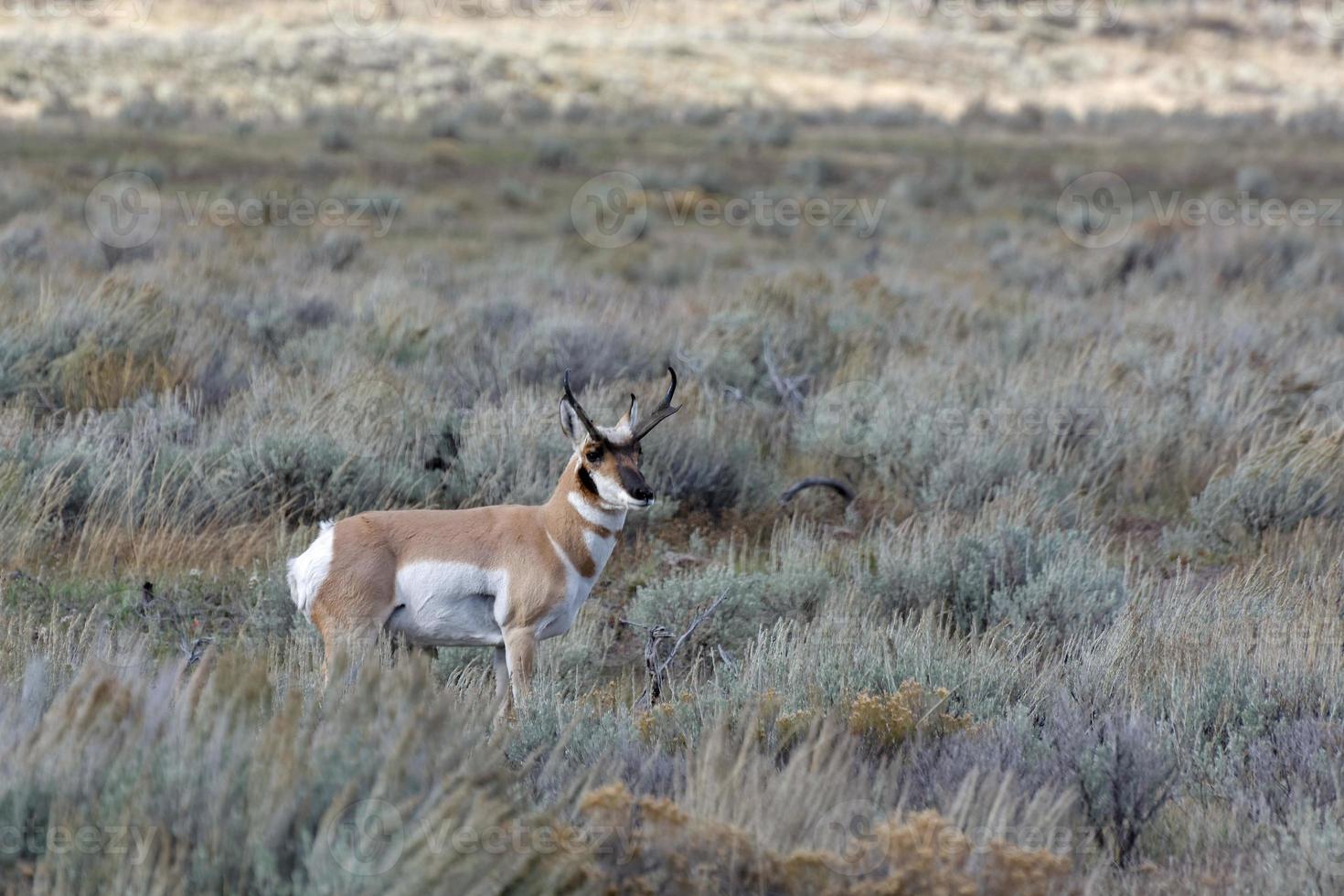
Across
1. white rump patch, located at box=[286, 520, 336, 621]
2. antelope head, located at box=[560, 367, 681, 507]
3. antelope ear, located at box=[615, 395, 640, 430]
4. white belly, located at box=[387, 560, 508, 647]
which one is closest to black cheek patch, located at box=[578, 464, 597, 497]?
antelope head, located at box=[560, 367, 681, 507]

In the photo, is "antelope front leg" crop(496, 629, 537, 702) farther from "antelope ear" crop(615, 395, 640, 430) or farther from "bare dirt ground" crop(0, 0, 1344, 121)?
"bare dirt ground" crop(0, 0, 1344, 121)

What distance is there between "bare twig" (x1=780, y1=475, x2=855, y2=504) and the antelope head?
2653 mm

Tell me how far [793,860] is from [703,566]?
166 inches

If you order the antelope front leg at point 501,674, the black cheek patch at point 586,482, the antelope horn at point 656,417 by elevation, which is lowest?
the antelope front leg at point 501,674

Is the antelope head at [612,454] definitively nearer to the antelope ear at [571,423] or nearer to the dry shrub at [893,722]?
the antelope ear at [571,423]

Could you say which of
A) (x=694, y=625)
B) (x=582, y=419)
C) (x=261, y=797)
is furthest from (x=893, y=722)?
(x=261, y=797)

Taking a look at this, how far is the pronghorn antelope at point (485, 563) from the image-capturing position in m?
4.78

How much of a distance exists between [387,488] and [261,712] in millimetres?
3839

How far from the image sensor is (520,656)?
16.0ft

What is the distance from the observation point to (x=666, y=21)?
233 ft

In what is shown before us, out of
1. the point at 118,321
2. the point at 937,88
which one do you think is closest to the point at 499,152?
the point at 118,321

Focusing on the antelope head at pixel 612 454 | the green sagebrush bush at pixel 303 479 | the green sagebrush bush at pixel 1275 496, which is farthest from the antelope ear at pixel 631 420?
the green sagebrush bush at pixel 1275 496

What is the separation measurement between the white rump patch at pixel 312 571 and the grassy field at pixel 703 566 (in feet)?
0.82

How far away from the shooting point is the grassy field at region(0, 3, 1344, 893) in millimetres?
3018
